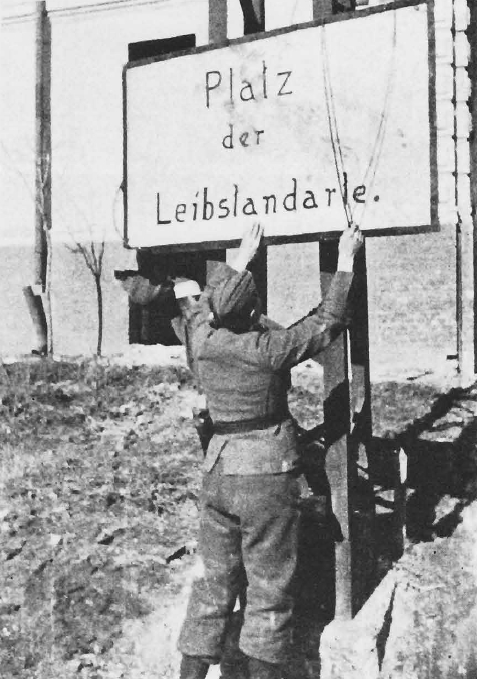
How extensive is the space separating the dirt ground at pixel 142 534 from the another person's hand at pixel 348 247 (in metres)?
1.57

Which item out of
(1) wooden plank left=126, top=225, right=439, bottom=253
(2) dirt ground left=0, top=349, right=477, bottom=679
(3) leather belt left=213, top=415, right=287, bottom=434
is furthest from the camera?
(2) dirt ground left=0, top=349, right=477, bottom=679

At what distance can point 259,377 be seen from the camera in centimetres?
366

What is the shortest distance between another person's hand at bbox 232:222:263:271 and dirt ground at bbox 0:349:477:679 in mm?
1620

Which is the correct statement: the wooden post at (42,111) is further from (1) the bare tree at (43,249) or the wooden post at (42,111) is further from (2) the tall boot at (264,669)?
(2) the tall boot at (264,669)

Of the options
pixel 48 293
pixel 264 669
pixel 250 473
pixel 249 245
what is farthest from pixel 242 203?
pixel 48 293

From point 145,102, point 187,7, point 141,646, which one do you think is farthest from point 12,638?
point 187,7

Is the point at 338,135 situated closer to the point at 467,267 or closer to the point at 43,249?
the point at 467,267

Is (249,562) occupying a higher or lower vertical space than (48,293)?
lower

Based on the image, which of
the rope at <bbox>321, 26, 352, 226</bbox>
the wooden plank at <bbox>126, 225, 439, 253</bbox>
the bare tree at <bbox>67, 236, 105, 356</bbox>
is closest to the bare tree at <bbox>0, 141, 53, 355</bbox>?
the bare tree at <bbox>67, 236, 105, 356</bbox>

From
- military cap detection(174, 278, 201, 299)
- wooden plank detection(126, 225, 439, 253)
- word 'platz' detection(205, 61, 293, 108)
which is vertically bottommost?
military cap detection(174, 278, 201, 299)

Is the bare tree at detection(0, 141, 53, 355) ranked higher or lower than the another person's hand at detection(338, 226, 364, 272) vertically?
higher

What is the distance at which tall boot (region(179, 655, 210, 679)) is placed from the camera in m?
3.72

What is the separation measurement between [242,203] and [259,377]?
1.09 meters

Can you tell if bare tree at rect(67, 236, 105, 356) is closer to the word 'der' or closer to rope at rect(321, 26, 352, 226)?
the word 'der'
